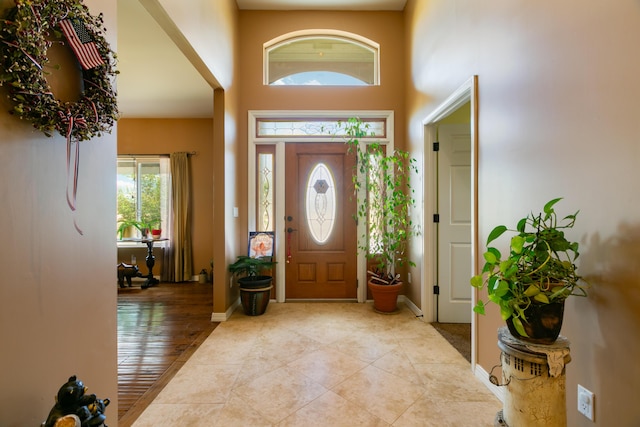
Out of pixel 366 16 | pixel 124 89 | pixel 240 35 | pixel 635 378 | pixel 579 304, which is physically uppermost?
pixel 366 16

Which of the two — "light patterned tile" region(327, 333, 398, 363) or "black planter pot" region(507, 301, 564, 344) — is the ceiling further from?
"black planter pot" region(507, 301, 564, 344)

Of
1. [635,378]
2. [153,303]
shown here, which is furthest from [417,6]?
[153,303]

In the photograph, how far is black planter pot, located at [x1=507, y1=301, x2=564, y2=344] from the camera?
1241 millimetres

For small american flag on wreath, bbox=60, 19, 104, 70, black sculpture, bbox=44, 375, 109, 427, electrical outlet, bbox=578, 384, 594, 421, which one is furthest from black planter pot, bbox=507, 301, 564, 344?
small american flag on wreath, bbox=60, 19, 104, 70

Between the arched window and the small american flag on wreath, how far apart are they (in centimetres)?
304

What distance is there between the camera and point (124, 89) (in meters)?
4.55

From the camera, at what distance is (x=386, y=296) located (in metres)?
3.57

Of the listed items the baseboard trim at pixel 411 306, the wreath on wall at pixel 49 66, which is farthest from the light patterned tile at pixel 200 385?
the baseboard trim at pixel 411 306

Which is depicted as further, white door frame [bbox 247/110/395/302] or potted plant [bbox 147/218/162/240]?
potted plant [bbox 147/218/162/240]

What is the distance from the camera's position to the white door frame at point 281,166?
4.02 m

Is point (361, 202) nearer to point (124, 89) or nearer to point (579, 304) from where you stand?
point (579, 304)

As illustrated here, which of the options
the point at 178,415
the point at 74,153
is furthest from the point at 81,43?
the point at 178,415

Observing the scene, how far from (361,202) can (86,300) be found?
3.14 metres

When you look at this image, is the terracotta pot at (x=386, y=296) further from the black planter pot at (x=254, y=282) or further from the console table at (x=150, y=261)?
the console table at (x=150, y=261)
